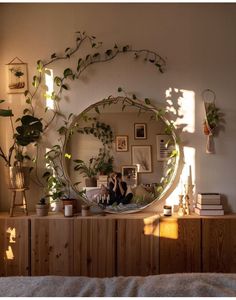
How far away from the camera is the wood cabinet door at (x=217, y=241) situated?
221cm

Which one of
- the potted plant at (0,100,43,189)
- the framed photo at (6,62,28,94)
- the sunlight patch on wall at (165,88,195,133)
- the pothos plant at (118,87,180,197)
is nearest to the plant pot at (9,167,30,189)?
the potted plant at (0,100,43,189)

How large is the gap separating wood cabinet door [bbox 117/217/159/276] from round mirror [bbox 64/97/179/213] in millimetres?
243

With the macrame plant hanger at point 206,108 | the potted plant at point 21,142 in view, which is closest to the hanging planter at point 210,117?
the macrame plant hanger at point 206,108

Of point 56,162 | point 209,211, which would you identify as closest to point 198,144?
point 209,211

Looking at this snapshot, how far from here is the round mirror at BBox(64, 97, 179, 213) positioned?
2447mm

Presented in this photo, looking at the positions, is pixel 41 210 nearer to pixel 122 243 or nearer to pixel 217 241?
pixel 122 243

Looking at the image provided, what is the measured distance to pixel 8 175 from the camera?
7.55ft

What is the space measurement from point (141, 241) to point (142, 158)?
0.65m

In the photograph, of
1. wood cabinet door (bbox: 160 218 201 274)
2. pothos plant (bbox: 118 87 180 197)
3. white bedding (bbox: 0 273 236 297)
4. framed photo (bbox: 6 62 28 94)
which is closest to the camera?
white bedding (bbox: 0 273 236 297)

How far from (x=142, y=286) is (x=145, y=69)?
1745mm

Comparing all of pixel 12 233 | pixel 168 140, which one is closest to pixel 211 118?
pixel 168 140

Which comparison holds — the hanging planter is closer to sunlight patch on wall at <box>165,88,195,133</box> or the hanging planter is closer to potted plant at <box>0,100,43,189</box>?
sunlight patch on wall at <box>165,88,195,133</box>

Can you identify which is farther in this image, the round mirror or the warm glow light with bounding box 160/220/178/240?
the round mirror

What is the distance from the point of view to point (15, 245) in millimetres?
2225
